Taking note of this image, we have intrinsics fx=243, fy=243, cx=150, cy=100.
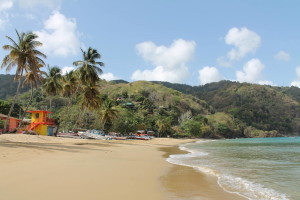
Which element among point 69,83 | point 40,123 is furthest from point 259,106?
point 40,123

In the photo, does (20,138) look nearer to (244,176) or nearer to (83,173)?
(83,173)

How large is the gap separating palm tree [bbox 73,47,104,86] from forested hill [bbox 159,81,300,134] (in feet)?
350

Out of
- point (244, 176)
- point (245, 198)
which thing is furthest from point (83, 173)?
point (244, 176)

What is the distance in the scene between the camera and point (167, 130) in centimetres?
6950

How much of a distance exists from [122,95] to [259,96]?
109 m

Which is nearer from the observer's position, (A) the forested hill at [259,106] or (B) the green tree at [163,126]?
(B) the green tree at [163,126]

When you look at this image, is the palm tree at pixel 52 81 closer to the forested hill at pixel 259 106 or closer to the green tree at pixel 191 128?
the green tree at pixel 191 128

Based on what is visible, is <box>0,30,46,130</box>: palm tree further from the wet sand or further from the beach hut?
the wet sand

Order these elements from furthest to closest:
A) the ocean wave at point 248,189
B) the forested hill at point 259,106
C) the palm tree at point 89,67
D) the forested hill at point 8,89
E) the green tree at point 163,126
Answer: the forested hill at point 259,106 < the forested hill at point 8,89 < the green tree at point 163,126 < the palm tree at point 89,67 < the ocean wave at point 248,189

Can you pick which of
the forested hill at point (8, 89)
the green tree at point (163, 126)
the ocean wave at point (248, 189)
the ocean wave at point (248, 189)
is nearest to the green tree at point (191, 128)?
the green tree at point (163, 126)

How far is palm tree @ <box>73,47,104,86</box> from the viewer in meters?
37.0

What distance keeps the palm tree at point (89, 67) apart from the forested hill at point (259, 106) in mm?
106826

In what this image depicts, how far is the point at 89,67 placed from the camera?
121ft

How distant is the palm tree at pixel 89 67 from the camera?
121 feet
